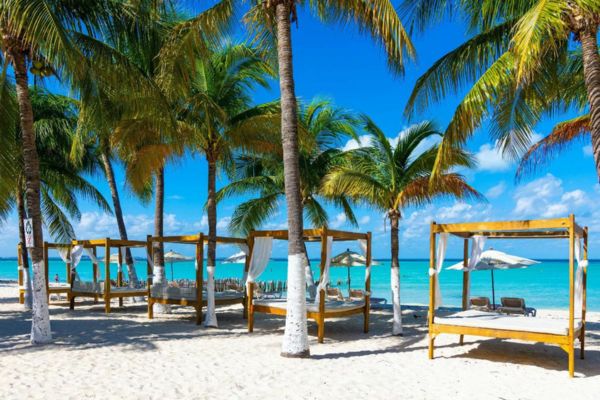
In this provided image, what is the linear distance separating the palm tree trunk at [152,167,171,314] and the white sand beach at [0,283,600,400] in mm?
2553

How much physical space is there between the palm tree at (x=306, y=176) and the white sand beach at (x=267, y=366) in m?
4.89

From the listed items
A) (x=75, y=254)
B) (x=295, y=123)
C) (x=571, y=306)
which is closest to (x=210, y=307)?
(x=295, y=123)

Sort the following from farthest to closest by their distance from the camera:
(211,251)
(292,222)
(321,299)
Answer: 1. (211,251)
2. (321,299)
3. (292,222)

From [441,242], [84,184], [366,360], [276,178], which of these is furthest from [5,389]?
[84,184]

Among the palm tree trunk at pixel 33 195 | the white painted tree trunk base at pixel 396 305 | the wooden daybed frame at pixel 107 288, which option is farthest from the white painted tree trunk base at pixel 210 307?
the white painted tree trunk base at pixel 396 305

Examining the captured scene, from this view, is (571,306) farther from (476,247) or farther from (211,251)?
(211,251)

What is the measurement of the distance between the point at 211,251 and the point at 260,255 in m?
1.28

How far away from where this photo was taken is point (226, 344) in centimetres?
895

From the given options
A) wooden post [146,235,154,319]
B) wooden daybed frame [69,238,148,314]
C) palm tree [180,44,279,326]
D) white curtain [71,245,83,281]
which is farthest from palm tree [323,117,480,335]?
white curtain [71,245,83,281]

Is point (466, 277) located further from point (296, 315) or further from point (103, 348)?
point (103, 348)

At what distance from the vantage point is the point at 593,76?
6.95m

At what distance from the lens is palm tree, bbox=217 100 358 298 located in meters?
A: 15.4

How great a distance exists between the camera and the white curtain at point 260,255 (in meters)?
10.6

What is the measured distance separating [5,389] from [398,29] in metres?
6.81
